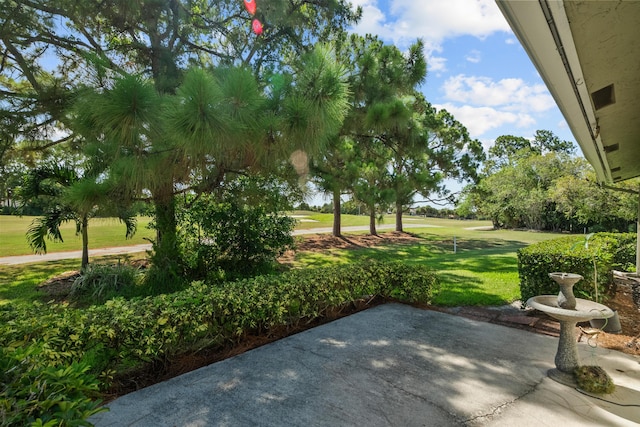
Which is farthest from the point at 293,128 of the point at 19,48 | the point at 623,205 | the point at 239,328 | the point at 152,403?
the point at 623,205

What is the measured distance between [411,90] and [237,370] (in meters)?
7.05

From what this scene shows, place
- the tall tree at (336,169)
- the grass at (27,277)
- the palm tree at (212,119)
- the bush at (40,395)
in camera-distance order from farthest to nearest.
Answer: the tall tree at (336,169) < the grass at (27,277) < the palm tree at (212,119) < the bush at (40,395)

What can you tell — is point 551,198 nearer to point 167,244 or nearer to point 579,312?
point 579,312

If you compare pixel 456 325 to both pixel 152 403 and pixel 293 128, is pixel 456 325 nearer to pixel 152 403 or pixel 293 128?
pixel 293 128

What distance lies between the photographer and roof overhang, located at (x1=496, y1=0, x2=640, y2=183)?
125cm

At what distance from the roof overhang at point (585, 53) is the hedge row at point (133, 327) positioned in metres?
2.22

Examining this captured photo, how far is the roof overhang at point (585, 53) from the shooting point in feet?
4.12

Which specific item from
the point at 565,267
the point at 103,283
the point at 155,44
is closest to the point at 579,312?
the point at 565,267

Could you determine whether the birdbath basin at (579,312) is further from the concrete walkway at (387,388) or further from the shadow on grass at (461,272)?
the shadow on grass at (461,272)

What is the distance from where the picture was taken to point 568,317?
262 centimetres

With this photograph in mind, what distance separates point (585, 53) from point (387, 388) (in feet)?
8.41

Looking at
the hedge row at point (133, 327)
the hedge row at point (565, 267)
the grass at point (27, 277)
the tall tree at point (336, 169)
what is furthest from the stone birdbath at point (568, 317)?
the grass at point (27, 277)

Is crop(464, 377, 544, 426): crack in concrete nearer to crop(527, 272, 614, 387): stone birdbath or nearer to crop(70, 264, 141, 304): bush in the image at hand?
crop(527, 272, 614, 387): stone birdbath

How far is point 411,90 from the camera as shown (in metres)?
7.56
